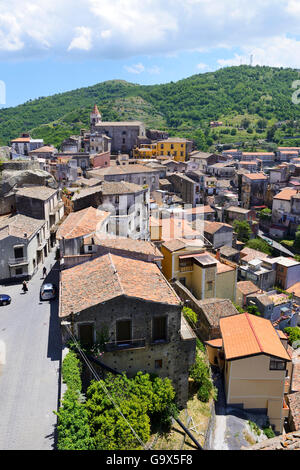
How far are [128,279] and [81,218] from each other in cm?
915

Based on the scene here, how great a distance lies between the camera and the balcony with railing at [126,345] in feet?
52.8

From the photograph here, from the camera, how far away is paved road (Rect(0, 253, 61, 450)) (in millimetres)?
12750

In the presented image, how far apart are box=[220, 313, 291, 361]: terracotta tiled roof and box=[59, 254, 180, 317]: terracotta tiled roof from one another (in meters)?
5.86

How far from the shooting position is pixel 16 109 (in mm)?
152625

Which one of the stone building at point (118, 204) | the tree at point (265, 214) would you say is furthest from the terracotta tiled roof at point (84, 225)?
the tree at point (265, 214)

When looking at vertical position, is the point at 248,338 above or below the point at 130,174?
below

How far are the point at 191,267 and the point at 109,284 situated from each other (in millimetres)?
12900

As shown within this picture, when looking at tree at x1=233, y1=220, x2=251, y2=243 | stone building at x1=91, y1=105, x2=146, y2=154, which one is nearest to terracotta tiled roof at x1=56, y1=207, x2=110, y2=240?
tree at x1=233, y1=220, x2=251, y2=243

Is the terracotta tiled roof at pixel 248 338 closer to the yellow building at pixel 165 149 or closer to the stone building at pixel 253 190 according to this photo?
the stone building at pixel 253 190

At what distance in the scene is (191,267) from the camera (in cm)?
2888

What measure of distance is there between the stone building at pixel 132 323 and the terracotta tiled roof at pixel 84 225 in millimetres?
4464

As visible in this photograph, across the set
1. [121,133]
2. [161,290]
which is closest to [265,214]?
[121,133]

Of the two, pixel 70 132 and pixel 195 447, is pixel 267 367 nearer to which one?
pixel 195 447

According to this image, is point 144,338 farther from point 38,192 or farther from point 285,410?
point 38,192
